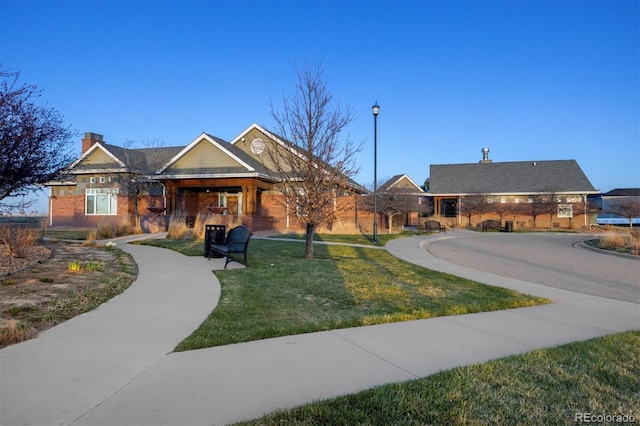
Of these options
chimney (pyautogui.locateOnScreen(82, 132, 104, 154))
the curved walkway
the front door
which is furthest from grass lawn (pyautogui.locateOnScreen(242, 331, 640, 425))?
chimney (pyautogui.locateOnScreen(82, 132, 104, 154))

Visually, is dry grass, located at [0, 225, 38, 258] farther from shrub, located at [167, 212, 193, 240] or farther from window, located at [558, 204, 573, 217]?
window, located at [558, 204, 573, 217]

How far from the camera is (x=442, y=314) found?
241 inches

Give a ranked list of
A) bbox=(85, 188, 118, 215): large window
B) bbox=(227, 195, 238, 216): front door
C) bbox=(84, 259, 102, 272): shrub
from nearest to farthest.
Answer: bbox=(84, 259, 102, 272): shrub → bbox=(85, 188, 118, 215): large window → bbox=(227, 195, 238, 216): front door

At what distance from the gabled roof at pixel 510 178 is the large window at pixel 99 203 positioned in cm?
3209

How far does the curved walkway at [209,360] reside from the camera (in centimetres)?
307

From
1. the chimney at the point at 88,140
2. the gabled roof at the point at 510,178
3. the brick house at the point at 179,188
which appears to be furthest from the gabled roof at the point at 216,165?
the gabled roof at the point at 510,178

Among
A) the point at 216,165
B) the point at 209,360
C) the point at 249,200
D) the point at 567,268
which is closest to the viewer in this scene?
the point at 209,360

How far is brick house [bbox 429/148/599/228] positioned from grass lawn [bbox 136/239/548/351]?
3341cm

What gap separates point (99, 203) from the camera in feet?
93.5

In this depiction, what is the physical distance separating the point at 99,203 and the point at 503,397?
30.8 meters

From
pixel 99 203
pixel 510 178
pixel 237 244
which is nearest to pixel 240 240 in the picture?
pixel 237 244

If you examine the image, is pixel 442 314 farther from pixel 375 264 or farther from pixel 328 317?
pixel 375 264

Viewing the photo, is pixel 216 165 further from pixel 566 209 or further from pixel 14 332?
pixel 566 209

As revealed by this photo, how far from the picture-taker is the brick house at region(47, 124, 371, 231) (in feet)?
79.8
